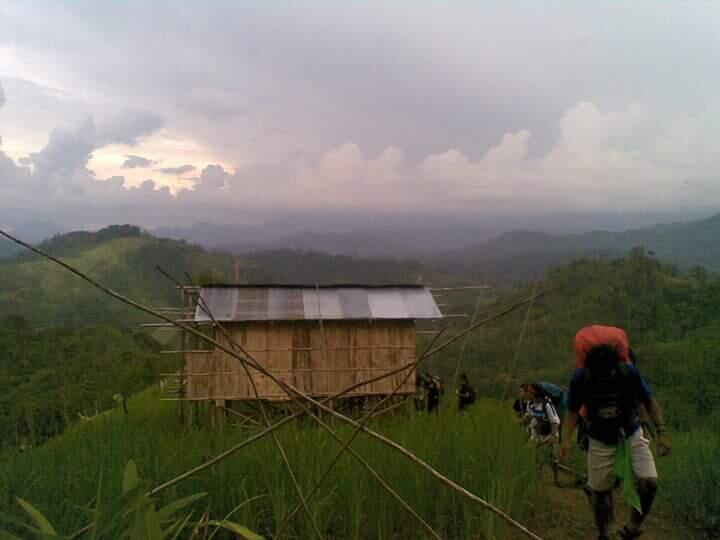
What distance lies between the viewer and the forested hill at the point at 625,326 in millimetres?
16000

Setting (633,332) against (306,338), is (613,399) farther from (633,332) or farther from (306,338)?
(633,332)

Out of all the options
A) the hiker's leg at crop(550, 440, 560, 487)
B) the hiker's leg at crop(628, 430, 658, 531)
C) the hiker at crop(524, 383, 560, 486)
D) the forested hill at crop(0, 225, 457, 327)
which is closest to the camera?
the hiker's leg at crop(628, 430, 658, 531)

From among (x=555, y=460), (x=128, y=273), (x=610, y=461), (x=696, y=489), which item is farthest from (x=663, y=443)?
(x=128, y=273)

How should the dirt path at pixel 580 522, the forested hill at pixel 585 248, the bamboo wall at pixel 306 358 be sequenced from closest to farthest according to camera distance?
the dirt path at pixel 580 522, the bamboo wall at pixel 306 358, the forested hill at pixel 585 248

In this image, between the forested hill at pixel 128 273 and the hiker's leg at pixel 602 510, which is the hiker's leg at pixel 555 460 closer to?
the hiker's leg at pixel 602 510

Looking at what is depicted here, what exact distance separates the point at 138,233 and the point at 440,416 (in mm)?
50040

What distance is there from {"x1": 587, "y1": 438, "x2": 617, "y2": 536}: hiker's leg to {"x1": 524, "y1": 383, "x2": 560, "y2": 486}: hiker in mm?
2017

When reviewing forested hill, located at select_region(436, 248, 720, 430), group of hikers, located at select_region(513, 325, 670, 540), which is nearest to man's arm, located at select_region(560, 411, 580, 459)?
group of hikers, located at select_region(513, 325, 670, 540)

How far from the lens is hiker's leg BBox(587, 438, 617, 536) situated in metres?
4.16

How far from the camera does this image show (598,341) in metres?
4.16

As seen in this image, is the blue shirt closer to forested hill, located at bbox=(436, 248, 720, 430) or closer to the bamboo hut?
the bamboo hut

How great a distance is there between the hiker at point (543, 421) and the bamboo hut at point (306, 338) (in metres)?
5.31

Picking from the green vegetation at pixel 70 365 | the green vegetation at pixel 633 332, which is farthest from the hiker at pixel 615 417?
the green vegetation at pixel 70 365

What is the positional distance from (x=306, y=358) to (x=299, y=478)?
8.66 meters
